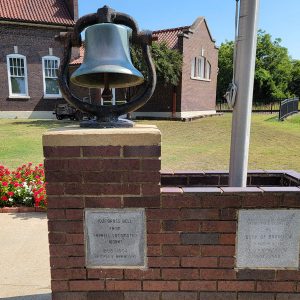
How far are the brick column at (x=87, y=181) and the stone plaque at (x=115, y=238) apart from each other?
0.15ft

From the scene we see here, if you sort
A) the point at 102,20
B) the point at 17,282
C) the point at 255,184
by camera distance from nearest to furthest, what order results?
the point at 102,20 < the point at 17,282 < the point at 255,184

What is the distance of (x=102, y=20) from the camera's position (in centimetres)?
238

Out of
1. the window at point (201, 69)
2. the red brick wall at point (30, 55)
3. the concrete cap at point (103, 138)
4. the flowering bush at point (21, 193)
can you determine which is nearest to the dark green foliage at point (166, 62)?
the window at point (201, 69)

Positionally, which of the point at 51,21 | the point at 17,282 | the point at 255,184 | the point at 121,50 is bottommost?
the point at 17,282

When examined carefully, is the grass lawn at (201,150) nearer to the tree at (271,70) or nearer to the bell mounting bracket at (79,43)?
the bell mounting bracket at (79,43)

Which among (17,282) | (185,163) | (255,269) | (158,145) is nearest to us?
(158,145)

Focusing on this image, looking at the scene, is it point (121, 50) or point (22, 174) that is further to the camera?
point (22, 174)

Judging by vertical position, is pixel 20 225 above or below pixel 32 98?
below

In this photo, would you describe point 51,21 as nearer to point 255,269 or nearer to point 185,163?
point 185,163

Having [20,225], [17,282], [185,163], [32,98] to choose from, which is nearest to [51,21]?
[32,98]

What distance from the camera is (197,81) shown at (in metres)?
23.2

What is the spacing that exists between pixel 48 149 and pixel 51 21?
21146 mm

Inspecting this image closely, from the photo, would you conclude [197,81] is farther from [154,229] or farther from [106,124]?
[154,229]

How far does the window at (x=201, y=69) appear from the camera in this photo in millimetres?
23005
